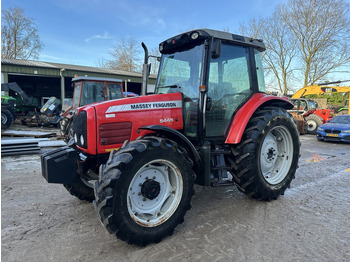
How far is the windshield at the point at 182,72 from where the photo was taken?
10.9ft

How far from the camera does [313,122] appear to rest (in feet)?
45.8

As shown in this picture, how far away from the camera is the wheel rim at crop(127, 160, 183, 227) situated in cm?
261

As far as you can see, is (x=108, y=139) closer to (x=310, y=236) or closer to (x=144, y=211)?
(x=144, y=211)

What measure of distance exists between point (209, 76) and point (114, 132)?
55.3 inches

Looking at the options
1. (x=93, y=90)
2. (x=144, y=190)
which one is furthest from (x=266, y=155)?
(x=93, y=90)

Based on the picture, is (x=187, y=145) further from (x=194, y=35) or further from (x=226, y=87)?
(x=194, y=35)

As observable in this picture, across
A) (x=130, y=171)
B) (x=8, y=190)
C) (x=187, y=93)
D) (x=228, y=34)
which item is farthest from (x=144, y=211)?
(x=8, y=190)

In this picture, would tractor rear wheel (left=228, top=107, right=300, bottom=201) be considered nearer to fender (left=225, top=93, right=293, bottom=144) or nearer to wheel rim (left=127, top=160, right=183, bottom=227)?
fender (left=225, top=93, right=293, bottom=144)

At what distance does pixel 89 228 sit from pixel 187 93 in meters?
2.04

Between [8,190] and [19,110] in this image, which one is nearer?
[8,190]

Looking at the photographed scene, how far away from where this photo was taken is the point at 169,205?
280 centimetres

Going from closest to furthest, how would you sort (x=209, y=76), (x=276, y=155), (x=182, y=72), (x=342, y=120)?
(x=209, y=76)
(x=182, y=72)
(x=276, y=155)
(x=342, y=120)

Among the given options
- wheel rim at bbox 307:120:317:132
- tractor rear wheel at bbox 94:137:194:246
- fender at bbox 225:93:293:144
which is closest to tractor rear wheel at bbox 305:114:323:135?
wheel rim at bbox 307:120:317:132

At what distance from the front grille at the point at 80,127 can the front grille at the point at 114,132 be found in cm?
19
